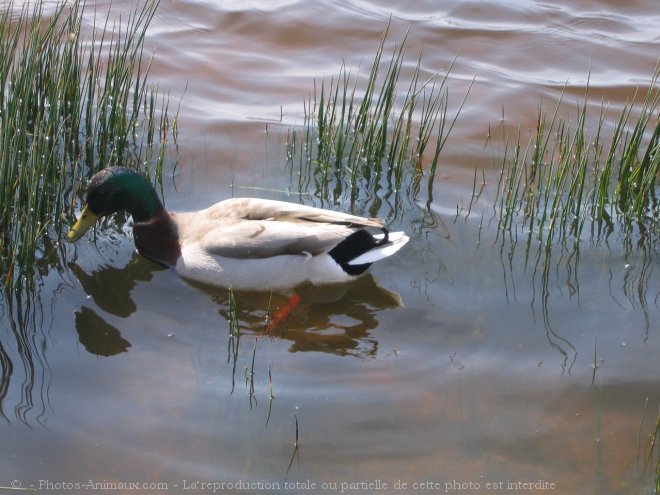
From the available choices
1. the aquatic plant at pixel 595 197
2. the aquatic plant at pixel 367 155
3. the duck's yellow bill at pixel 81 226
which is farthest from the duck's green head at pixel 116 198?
the aquatic plant at pixel 595 197

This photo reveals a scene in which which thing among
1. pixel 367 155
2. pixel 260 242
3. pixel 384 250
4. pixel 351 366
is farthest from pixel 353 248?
pixel 367 155

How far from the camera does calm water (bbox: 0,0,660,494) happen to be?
4.57 m

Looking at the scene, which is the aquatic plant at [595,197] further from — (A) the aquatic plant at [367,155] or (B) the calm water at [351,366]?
(A) the aquatic plant at [367,155]

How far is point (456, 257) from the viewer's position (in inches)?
255

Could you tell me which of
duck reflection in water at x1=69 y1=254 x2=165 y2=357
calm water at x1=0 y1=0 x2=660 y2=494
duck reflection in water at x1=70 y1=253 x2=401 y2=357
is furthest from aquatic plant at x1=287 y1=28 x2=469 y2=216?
duck reflection in water at x1=69 y1=254 x2=165 y2=357

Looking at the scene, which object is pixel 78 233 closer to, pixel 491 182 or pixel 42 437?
pixel 42 437

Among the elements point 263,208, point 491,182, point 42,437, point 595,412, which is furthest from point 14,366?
point 491,182

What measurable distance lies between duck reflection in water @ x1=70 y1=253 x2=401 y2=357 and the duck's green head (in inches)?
10.6

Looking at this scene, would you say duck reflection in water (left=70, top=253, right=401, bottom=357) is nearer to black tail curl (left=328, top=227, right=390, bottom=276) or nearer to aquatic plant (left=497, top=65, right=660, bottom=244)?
black tail curl (left=328, top=227, right=390, bottom=276)

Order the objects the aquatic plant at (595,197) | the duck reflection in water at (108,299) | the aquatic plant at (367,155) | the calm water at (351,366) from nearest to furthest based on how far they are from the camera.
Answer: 1. the calm water at (351,366)
2. the duck reflection in water at (108,299)
3. the aquatic plant at (595,197)
4. the aquatic plant at (367,155)

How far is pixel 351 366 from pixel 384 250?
3.34ft

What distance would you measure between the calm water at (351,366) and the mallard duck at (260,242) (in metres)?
0.15

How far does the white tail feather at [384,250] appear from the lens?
6.12m

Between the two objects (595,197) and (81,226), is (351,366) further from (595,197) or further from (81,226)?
(595,197)
